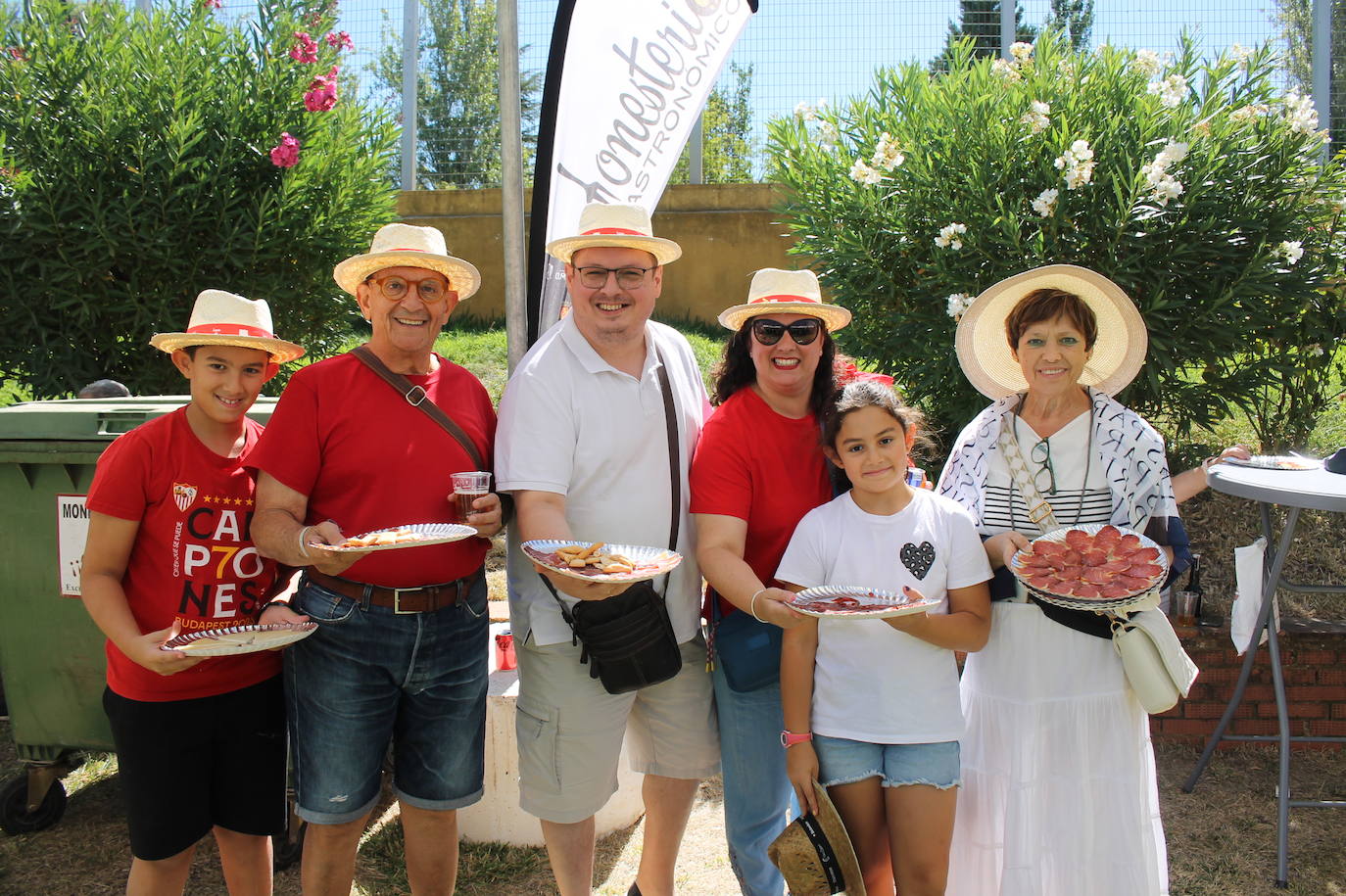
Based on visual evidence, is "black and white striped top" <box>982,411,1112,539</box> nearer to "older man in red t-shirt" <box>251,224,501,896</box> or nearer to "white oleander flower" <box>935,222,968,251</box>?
"older man in red t-shirt" <box>251,224,501,896</box>

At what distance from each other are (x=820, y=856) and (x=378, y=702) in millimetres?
1239

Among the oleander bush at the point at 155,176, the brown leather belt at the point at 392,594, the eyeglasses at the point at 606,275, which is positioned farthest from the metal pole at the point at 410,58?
the brown leather belt at the point at 392,594

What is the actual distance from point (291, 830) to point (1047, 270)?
10.4ft

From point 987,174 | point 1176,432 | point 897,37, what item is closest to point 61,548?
point 987,174

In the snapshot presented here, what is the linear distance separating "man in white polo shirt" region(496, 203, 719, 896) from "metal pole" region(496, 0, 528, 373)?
4.33ft

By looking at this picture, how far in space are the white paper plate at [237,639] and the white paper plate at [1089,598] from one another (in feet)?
5.82

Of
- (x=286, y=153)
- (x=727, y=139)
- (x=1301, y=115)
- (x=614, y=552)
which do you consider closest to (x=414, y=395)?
(x=614, y=552)

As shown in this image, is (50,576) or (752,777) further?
(50,576)

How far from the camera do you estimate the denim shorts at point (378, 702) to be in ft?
8.73

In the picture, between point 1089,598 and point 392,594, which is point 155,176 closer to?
point 392,594

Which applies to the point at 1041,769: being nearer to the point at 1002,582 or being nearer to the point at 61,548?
the point at 1002,582

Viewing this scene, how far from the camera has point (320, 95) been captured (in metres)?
5.83

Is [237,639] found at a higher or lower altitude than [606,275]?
lower

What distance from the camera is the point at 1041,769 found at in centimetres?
272
